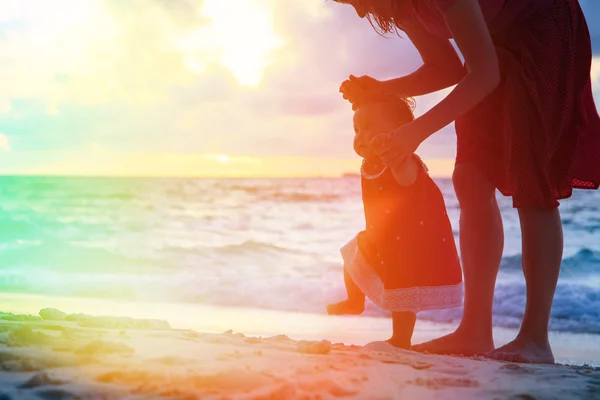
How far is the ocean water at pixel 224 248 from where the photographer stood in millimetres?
6176

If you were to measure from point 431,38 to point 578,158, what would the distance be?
72cm

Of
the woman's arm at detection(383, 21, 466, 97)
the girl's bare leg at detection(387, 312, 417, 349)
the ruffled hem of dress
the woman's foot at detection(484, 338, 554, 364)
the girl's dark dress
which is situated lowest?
the woman's foot at detection(484, 338, 554, 364)

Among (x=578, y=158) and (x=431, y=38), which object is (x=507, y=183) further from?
(x=431, y=38)

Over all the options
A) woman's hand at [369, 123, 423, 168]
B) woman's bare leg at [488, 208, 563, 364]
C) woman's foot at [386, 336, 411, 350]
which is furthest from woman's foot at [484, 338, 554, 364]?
woman's hand at [369, 123, 423, 168]

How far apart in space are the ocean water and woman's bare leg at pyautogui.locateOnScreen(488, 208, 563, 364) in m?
2.54

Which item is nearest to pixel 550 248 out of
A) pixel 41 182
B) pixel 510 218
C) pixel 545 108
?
pixel 545 108

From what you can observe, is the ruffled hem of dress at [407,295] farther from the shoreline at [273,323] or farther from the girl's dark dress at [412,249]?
the shoreline at [273,323]

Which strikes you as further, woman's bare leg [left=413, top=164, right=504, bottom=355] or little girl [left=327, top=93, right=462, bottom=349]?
woman's bare leg [left=413, top=164, right=504, bottom=355]

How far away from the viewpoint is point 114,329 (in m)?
2.62

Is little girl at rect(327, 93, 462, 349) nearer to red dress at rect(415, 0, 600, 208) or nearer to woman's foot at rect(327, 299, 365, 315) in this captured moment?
woman's foot at rect(327, 299, 365, 315)

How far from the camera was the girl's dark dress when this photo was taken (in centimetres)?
263

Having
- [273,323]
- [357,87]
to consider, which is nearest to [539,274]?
[357,87]

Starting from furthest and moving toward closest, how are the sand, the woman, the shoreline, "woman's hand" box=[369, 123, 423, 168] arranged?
the shoreline → the woman → "woman's hand" box=[369, 123, 423, 168] → the sand

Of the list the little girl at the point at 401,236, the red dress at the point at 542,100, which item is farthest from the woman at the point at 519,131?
the little girl at the point at 401,236
